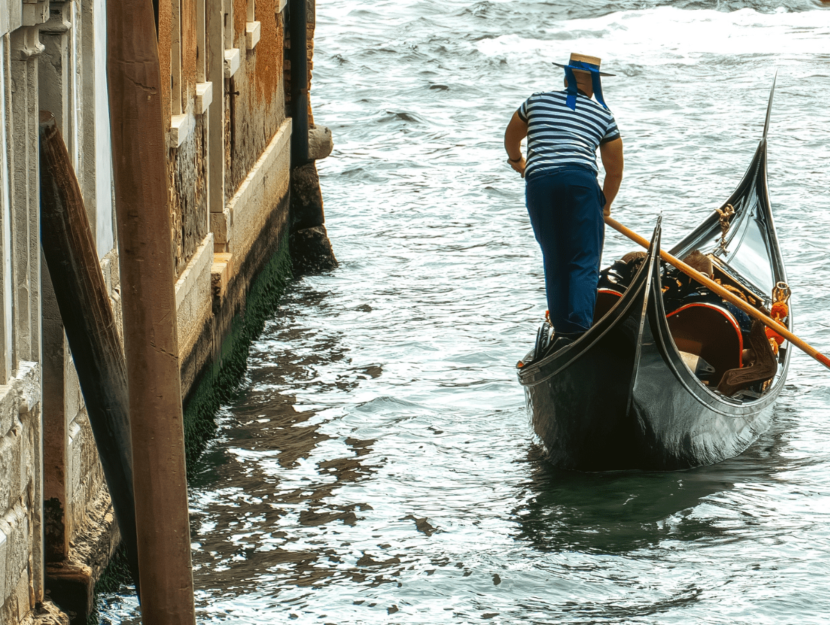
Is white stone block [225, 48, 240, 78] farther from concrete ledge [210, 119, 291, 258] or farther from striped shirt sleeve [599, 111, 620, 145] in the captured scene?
striped shirt sleeve [599, 111, 620, 145]

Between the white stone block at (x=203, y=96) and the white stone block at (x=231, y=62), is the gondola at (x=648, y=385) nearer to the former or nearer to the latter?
the white stone block at (x=203, y=96)

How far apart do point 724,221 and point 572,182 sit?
2252 mm

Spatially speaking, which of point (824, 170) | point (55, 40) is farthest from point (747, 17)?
point (55, 40)

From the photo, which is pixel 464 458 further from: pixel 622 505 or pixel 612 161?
pixel 612 161

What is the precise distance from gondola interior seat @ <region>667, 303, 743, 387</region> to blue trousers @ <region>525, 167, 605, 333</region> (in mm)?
682

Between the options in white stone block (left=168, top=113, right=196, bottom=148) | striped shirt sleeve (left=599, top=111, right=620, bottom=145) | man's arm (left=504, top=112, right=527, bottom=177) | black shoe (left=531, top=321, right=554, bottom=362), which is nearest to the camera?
white stone block (left=168, top=113, right=196, bottom=148)

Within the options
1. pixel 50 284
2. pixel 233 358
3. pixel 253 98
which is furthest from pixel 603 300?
pixel 50 284

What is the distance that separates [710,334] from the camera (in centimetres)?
577

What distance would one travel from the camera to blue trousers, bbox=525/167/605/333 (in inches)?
203

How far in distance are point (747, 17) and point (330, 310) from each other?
17.9 meters

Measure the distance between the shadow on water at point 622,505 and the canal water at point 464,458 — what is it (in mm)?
11

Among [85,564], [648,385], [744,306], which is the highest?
[744,306]

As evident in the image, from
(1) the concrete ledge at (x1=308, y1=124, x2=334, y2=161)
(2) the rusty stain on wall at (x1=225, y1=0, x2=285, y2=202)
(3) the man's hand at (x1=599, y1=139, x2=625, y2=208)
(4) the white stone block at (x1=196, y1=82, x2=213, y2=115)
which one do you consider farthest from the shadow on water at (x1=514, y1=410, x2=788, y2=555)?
(1) the concrete ledge at (x1=308, y1=124, x2=334, y2=161)

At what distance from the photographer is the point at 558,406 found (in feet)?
16.7
